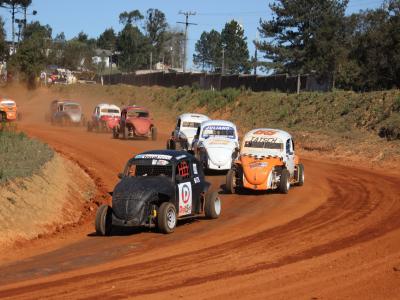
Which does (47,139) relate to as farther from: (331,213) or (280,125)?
(331,213)

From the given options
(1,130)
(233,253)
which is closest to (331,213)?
(233,253)

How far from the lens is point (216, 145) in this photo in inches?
936

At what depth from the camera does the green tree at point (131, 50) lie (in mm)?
126875

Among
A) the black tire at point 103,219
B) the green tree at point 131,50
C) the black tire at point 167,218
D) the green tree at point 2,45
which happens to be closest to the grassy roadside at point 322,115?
the black tire at point 167,218

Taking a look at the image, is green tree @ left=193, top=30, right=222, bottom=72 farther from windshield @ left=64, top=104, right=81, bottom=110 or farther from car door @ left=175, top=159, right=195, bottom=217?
car door @ left=175, top=159, right=195, bottom=217

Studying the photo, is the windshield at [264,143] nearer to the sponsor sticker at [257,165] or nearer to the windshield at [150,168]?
the sponsor sticker at [257,165]

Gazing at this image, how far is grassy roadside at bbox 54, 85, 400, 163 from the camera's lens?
105 feet

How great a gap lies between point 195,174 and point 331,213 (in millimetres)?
3550

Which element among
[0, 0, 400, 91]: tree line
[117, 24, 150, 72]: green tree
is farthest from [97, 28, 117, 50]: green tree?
[117, 24, 150, 72]: green tree

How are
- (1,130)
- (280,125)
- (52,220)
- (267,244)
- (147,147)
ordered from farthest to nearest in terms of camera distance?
(280,125)
(147,147)
(1,130)
(52,220)
(267,244)

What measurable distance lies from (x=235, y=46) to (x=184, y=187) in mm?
123829

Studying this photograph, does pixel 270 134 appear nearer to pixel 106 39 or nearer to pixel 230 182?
pixel 230 182

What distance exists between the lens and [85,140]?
114ft

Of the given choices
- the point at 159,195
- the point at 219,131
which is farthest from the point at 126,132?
the point at 159,195
